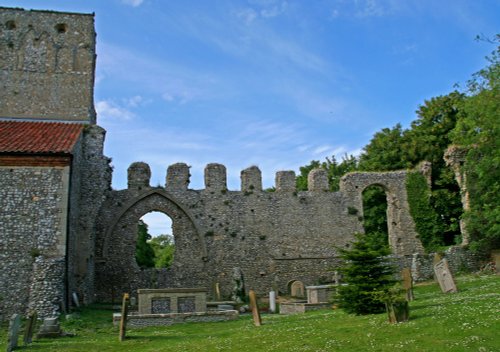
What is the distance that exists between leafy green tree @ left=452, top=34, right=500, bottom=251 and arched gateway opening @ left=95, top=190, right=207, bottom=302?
48.6 ft

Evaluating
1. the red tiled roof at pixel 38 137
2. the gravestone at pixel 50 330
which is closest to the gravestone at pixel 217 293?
the red tiled roof at pixel 38 137

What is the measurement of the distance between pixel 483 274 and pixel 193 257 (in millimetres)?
15041

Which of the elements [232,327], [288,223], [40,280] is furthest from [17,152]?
[288,223]

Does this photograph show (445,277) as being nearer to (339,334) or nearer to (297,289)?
(339,334)

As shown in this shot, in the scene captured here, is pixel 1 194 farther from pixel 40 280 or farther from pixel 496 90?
pixel 496 90

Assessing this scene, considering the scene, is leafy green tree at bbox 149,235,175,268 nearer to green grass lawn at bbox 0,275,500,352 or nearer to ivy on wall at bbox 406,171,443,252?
ivy on wall at bbox 406,171,443,252

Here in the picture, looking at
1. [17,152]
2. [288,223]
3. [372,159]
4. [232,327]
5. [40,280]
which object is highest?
[372,159]

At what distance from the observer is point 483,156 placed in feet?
91.2

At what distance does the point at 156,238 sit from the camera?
84.3 m

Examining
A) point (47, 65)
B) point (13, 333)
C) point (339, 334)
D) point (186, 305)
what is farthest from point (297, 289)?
point (47, 65)

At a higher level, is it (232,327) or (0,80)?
(0,80)

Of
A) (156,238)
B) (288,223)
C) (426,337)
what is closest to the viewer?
(426,337)

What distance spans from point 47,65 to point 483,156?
23.5 m

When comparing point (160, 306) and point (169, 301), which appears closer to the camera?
point (160, 306)
